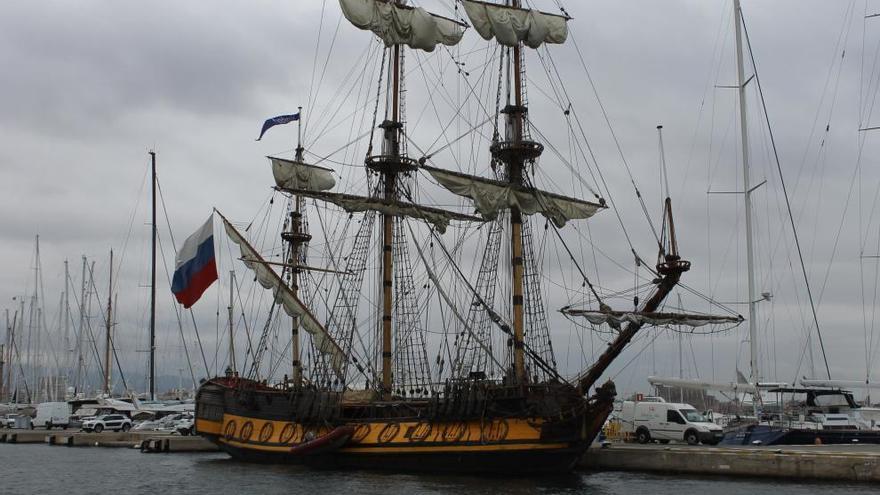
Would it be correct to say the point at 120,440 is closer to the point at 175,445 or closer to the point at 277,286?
the point at 175,445

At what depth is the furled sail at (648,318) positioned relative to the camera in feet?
125

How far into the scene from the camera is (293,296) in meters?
54.7

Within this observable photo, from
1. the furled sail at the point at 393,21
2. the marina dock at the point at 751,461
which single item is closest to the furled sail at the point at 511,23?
the furled sail at the point at 393,21

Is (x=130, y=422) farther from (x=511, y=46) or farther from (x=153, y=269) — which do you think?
(x=511, y=46)

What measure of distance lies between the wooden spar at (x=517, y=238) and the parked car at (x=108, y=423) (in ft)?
152

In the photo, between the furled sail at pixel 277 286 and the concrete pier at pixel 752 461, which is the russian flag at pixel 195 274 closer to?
the furled sail at pixel 277 286

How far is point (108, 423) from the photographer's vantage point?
74.5 metres

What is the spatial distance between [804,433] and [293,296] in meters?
29.5

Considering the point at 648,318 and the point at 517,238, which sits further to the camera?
the point at 517,238

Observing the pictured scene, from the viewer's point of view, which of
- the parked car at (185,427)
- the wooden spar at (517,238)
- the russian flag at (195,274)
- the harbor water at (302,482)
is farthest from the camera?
the parked car at (185,427)

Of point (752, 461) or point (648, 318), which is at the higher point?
point (648, 318)

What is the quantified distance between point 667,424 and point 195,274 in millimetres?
25469

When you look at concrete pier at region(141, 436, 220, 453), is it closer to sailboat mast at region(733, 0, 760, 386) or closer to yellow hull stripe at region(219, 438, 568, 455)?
yellow hull stripe at region(219, 438, 568, 455)

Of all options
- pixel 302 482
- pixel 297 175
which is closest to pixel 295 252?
pixel 297 175
